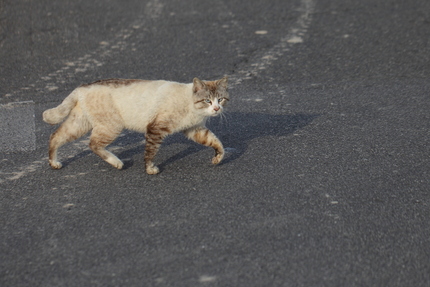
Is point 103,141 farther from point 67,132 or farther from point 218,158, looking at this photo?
point 218,158

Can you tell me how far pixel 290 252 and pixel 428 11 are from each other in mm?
7569

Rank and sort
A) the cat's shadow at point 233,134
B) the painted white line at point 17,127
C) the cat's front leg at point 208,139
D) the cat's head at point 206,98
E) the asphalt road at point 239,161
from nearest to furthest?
the asphalt road at point 239,161 < the cat's head at point 206,98 < the cat's front leg at point 208,139 < the cat's shadow at point 233,134 < the painted white line at point 17,127

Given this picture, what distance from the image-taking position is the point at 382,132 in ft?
19.7

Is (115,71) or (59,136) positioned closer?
(59,136)


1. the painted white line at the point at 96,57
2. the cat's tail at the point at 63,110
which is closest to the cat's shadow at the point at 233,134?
the cat's tail at the point at 63,110

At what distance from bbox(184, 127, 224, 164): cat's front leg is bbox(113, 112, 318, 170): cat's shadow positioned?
13 cm

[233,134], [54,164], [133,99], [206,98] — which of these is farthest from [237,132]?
Result: [54,164]

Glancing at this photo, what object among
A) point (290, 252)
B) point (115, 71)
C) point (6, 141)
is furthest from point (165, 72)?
point (290, 252)

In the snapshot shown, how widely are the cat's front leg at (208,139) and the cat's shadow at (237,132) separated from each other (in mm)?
126

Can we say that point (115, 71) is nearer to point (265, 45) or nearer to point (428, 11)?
point (265, 45)

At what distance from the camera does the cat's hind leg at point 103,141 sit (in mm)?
5295

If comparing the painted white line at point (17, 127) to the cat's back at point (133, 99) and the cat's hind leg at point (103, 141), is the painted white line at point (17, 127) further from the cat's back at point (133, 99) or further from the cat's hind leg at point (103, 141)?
the cat's back at point (133, 99)

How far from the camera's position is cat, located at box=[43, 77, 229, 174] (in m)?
5.23

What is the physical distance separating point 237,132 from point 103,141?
160 centimetres
